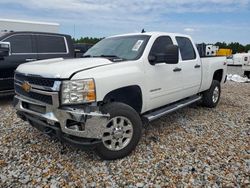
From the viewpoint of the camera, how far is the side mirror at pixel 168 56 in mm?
3957

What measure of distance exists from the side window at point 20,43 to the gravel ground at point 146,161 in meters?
2.21

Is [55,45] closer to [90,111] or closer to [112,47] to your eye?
[112,47]

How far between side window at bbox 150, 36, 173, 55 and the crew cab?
3453mm

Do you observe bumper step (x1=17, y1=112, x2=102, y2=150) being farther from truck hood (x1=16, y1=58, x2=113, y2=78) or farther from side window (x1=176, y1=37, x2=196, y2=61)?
side window (x1=176, y1=37, x2=196, y2=61)

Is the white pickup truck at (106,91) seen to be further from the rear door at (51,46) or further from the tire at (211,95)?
the rear door at (51,46)

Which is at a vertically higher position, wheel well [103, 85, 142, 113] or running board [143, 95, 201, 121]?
wheel well [103, 85, 142, 113]

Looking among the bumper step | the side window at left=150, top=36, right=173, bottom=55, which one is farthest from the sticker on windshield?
the bumper step

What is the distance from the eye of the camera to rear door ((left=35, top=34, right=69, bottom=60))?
22.5 feet

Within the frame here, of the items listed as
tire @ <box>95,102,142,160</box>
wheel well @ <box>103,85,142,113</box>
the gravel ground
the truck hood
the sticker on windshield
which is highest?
the sticker on windshield

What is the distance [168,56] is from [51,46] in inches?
168

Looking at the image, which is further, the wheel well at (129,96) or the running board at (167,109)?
the running board at (167,109)

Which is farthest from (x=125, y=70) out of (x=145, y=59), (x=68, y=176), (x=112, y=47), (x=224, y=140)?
(x=224, y=140)

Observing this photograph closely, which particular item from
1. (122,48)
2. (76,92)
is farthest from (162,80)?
(76,92)

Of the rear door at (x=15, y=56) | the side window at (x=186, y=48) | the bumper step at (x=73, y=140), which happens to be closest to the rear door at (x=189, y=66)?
the side window at (x=186, y=48)
